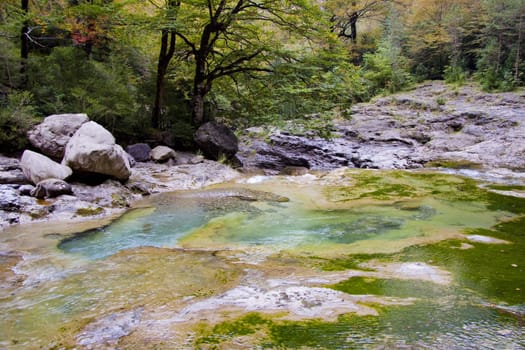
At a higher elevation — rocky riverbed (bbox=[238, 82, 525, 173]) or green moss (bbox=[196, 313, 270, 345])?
rocky riverbed (bbox=[238, 82, 525, 173])

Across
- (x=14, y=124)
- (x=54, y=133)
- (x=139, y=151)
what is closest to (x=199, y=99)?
(x=139, y=151)

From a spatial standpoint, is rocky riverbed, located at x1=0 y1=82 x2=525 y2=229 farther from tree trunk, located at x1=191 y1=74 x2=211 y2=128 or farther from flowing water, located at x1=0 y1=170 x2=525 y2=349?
tree trunk, located at x1=191 y1=74 x2=211 y2=128

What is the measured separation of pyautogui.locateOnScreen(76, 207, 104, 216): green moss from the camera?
687 cm

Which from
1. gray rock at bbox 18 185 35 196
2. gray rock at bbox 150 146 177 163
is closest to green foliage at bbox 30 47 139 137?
gray rock at bbox 150 146 177 163

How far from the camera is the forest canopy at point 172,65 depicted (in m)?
10.5

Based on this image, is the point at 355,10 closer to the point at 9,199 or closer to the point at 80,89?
the point at 80,89

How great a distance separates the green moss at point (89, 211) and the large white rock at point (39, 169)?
1.06m

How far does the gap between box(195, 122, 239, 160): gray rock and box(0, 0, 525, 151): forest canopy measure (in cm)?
65

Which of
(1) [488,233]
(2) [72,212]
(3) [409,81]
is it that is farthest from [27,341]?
(3) [409,81]

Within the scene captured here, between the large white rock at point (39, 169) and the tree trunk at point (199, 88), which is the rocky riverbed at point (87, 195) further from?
the tree trunk at point (199, 88)

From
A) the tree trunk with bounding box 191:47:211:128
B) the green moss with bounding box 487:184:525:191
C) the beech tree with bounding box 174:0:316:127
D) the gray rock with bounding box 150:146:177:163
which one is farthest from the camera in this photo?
the tree trunk with bounding box 191:47:211:128

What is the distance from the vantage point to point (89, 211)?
6992 mm

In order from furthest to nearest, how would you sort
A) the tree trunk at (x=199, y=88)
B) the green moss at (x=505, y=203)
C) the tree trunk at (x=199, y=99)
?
1. the tree trunk at (x=199, y=99)
2. the tree trunk at (x=199, y=88)
3. the green moss at (x=505, y=203)

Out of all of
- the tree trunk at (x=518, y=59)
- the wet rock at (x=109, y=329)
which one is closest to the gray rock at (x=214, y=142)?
the wet rock at (x=109, y=329)
